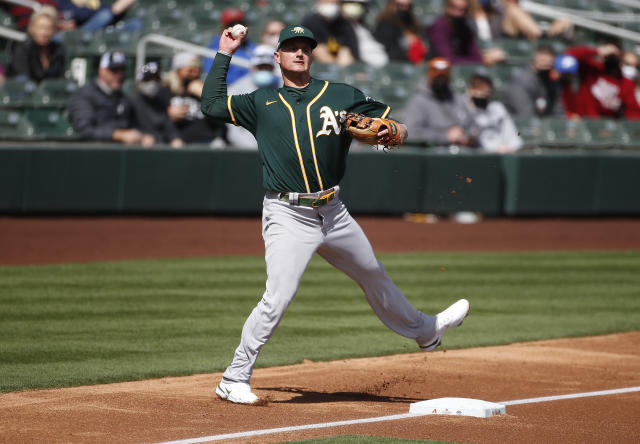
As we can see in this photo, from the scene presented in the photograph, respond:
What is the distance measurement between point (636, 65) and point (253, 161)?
26.7 ft

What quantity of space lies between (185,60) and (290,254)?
9.31 meters

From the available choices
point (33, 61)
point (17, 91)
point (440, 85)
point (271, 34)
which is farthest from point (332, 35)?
point (17, 91)

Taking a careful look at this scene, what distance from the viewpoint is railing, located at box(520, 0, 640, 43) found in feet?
65.0

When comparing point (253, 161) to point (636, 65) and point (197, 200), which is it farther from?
point (636, 65)

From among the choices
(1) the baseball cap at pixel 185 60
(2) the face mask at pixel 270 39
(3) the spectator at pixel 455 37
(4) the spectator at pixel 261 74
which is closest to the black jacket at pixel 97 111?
(1) the baseball cap at pixel 185 60

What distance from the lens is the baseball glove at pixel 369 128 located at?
5.72 meters

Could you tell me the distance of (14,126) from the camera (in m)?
13.9

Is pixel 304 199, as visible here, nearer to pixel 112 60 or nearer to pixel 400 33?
pixel 112 60

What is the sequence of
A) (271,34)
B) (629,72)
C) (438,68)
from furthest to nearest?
1. (629,72)
2. (271,34)
3. (438,68)

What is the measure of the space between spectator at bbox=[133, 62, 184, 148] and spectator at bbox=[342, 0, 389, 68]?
3.64 meters

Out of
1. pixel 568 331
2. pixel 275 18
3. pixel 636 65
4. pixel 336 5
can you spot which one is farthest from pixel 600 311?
pixel 636 65

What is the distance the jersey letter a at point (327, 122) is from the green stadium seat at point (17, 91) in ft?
29.6

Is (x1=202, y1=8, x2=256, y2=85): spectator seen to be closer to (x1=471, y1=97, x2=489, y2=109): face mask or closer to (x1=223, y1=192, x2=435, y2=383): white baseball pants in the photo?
(x1=471, y1=97, x2=489, y2=109): face mask

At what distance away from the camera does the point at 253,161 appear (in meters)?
14.6
